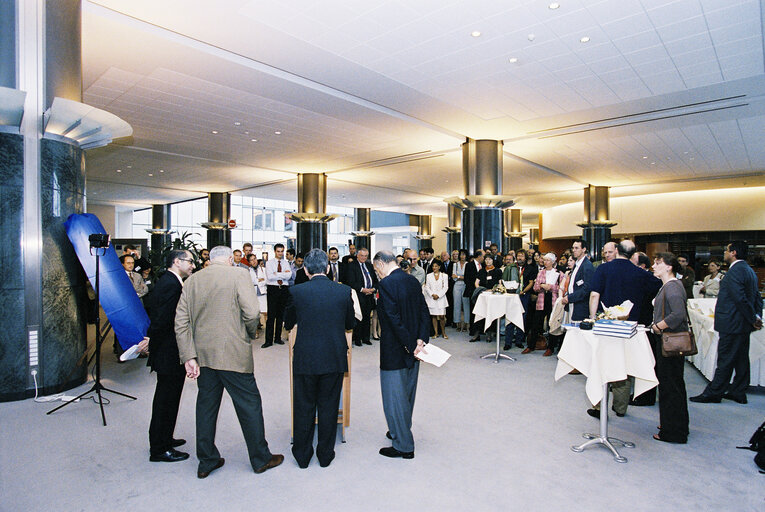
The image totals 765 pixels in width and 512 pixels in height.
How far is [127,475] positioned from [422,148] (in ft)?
35.2

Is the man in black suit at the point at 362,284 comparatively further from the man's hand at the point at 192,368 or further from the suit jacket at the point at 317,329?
the man's hand at the point at 192,368

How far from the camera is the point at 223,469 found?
3.29 m

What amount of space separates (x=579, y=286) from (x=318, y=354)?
13.5 feet

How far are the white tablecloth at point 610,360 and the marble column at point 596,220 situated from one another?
15.9 m

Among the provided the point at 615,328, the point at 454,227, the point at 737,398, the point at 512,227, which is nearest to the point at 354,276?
the point at 615,328

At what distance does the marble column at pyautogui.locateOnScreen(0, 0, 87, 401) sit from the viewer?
456 centimetres

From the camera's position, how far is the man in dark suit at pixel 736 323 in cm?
468

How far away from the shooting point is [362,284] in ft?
25.4

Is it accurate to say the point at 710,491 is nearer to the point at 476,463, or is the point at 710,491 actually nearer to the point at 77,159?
the point at 476,463

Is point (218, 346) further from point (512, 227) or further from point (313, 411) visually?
point (512, 227)

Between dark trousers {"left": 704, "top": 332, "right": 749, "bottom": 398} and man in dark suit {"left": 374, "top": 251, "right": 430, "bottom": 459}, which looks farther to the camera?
dark trousers {"left": 704, "top": 332, "right": 749, "bottom": 398}

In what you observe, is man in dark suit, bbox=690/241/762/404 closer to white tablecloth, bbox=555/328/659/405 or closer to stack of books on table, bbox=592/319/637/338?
white tablecloth, bbox=555/328/659/405

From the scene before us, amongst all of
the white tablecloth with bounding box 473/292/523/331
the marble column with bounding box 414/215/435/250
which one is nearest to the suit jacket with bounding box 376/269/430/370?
the white tablecloth with bounding box 473/292/523/331

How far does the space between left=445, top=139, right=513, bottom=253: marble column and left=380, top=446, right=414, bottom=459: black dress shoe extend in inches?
321
